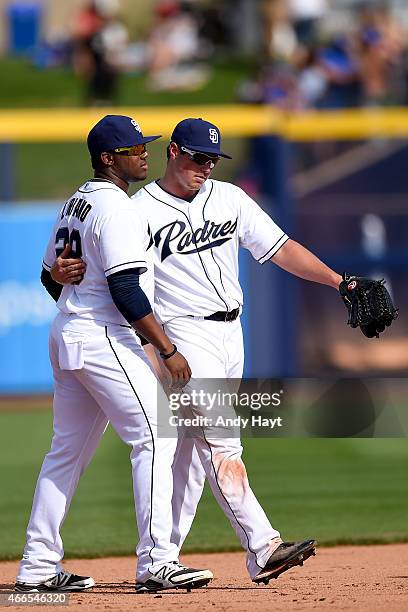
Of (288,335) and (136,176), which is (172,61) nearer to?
(288,335)

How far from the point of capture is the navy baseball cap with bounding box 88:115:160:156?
5004 millimetres

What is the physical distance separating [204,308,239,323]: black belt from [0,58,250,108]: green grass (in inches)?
546

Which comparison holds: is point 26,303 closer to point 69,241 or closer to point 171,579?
point 69,241

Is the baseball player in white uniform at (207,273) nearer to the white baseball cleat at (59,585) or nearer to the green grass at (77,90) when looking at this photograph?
the white baseball cleat at (59,585)

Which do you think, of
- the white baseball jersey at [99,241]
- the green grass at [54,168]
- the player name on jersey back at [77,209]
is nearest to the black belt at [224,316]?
the white baseball jersey at [99,241]

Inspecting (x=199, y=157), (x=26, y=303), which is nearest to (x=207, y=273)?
(x=199, y=157)

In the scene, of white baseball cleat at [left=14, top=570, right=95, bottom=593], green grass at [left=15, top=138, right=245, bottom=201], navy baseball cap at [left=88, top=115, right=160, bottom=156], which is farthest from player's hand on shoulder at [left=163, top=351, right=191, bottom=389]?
green grass at [left=15, top=138, right=245, bottom=201]

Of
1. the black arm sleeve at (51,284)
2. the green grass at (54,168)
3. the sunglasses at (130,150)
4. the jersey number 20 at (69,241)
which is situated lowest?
the black arm sleeve at (51,284)

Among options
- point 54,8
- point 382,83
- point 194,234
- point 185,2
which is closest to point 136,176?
point 194,234

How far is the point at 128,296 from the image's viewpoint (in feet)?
15.7

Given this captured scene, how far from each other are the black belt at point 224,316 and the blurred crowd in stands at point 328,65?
903 cm

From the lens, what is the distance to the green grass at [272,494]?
682 centimetres

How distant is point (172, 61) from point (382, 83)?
23.2 ft

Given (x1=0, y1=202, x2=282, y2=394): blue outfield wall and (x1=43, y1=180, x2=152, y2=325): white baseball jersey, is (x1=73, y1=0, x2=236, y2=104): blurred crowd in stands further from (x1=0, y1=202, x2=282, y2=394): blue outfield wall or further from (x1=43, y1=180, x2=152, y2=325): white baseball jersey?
(x1=43, y1=180, x2=152, y2=325): white baseball jersey
